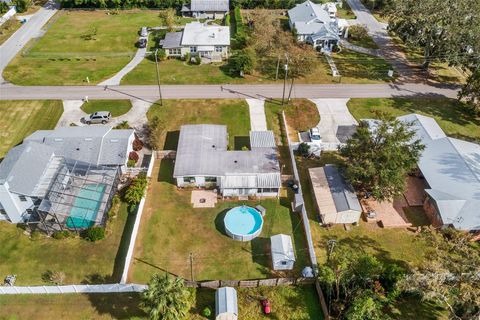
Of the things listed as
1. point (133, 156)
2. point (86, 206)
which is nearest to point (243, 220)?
point (86, 206)

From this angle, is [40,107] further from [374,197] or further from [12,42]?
[374,197]

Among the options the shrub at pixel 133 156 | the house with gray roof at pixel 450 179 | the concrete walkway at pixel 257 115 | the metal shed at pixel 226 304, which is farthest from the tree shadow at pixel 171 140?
the house with gray roof at pixel 450 179

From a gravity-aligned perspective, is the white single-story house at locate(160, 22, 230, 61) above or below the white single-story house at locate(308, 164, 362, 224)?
above

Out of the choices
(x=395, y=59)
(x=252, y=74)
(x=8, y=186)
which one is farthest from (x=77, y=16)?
(x=395, y=59)

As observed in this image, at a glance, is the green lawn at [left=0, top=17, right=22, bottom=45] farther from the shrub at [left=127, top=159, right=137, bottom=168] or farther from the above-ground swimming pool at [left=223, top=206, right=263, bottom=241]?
the above-ground swimming pool at [left=223, top=206, right=263, bottom=241]

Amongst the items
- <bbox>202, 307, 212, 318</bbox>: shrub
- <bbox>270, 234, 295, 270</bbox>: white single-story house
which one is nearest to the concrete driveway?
<bbox>270, 234, 295, 270</bbox>: white single-story house

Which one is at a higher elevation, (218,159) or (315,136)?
(218,159)

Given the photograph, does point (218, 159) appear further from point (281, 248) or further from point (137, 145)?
point (281, 248)
